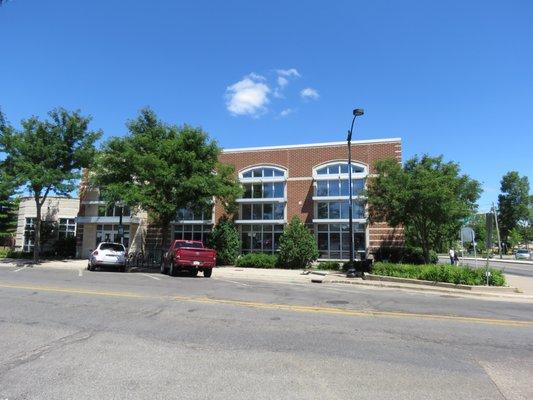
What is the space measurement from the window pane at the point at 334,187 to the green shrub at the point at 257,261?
7215 mm

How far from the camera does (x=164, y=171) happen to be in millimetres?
26578

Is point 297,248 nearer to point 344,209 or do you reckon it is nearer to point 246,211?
point 344,209

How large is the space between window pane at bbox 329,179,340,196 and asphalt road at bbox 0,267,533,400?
74.4 ft

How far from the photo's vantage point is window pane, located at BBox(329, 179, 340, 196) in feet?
116

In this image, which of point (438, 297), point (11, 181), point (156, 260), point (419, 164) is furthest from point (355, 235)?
point (11, 181)

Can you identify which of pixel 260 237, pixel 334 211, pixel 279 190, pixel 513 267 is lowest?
pixel 513 267

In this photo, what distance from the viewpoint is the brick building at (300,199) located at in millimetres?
34438

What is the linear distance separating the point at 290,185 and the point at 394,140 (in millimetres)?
8431

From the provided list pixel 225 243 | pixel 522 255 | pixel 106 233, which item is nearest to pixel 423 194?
pixel 225 243

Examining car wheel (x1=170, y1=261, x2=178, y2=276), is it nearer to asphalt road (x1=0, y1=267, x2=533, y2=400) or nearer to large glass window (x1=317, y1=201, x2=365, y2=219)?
asphalt road (x1=0, y1=267, x2=533, y2=400)

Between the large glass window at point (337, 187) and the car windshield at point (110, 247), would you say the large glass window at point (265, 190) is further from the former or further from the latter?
the car windshield at point (110, 247)

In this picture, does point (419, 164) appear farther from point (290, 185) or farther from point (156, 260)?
→ point (156, 260)

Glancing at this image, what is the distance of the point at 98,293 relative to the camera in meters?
13.6

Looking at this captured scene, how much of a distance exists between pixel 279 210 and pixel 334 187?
15.1 ft
